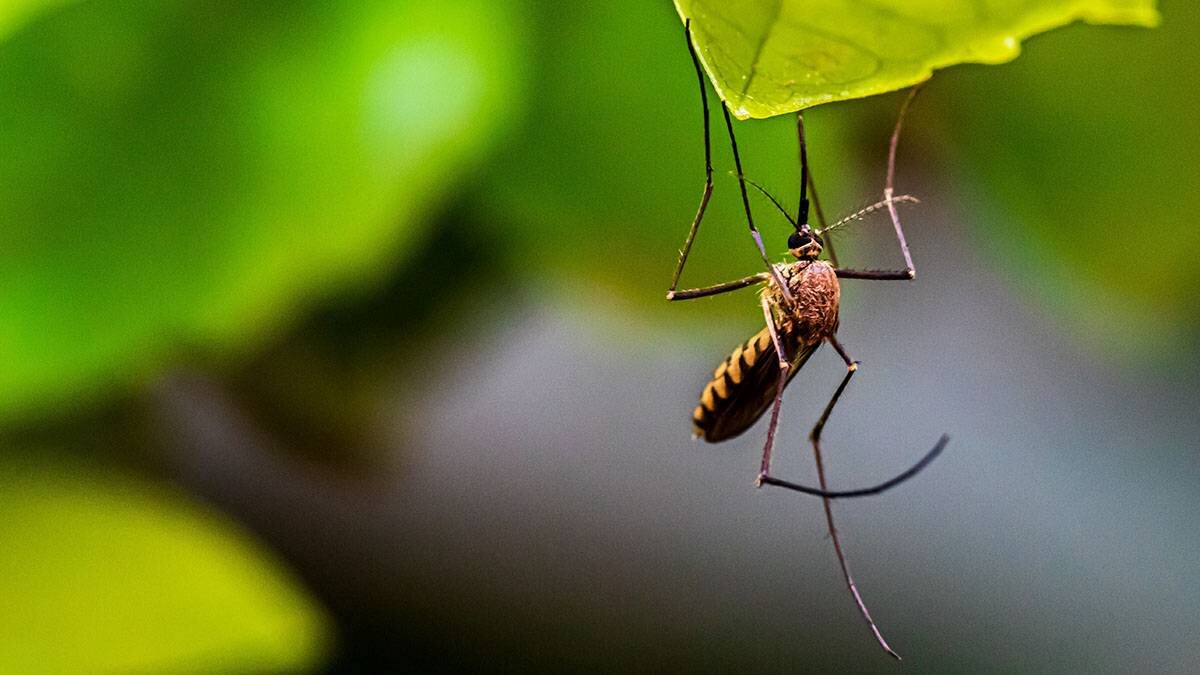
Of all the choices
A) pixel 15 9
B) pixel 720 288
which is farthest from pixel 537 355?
pixel 15 9

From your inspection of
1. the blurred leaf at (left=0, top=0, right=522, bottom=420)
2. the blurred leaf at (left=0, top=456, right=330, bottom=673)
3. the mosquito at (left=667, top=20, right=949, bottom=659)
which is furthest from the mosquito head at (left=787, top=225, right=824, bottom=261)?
the blurred leaf at (left=0, top=456, right=330, bottom=673)

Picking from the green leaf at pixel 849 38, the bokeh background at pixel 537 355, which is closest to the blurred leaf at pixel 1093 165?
the bokeh background at pixel 537 355

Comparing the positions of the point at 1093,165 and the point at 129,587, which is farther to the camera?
the point at 1093,165

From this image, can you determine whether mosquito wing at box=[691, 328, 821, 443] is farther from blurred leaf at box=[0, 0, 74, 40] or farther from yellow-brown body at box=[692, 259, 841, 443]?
blurred leaf at box=[0, 0, 74, 40]

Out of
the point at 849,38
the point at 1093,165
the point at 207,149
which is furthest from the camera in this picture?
the point at 1093,165

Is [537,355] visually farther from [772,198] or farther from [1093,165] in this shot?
[1093,165]

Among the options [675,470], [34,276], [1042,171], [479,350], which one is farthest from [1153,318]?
[34,276]

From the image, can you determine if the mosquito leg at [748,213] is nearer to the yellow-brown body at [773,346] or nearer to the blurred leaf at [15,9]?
the yellow-brown body at [773,346]
